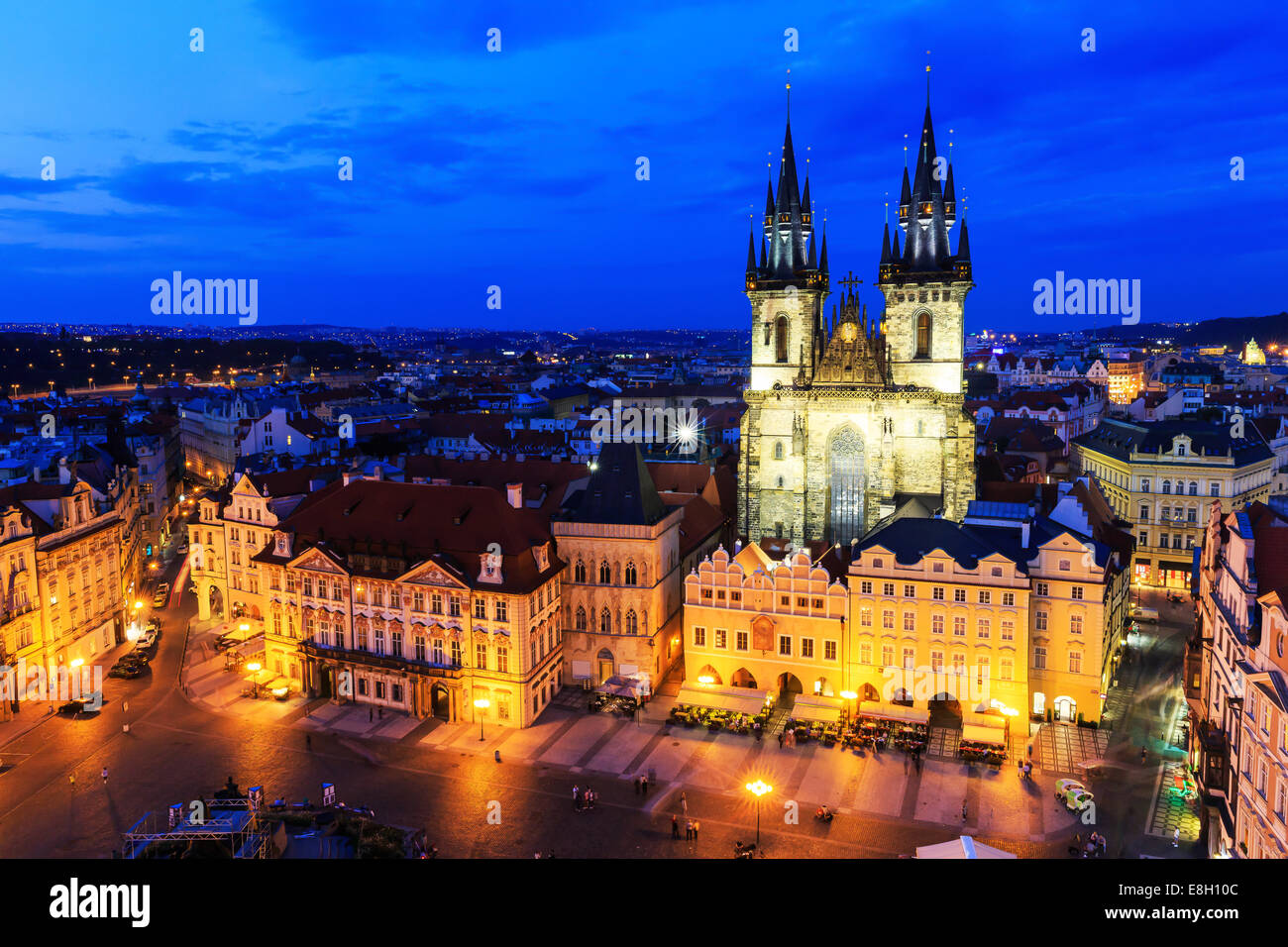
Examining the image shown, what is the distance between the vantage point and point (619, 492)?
196ft

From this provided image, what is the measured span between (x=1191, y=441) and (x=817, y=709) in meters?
53.0

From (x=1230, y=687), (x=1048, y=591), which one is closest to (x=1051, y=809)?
(x=1230, y=687)

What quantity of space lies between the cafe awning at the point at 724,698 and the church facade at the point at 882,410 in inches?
911

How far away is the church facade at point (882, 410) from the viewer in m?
76.0

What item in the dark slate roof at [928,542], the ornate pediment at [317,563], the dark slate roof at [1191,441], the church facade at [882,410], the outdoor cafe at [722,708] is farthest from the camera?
the dark slate roof at [1191,441]

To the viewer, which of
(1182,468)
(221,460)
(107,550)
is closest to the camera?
(107,550)

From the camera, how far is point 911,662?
55094 millimetres

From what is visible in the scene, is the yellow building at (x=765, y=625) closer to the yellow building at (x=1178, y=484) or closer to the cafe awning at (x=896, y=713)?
the cafe awning at (x=896, y=713)

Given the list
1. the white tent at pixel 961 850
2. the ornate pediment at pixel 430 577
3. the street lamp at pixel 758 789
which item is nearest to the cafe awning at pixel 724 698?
the street lamp at pixel 758 789

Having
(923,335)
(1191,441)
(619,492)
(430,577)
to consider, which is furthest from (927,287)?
(430,577)

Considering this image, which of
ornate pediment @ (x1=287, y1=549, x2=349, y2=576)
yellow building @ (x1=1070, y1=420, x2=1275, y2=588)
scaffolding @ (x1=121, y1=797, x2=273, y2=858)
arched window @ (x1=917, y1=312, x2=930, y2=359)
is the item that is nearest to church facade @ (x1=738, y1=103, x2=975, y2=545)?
arched window @ (x1=917, y1=312, x2=930, y2=359)

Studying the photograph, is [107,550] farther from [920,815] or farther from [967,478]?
[967,478]

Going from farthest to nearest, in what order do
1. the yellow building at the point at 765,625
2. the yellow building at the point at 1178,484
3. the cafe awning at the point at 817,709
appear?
the yellow building at the point at 1178,484 → the yellow building at the point at 765,625 → the cafe awning at the point at 817,709

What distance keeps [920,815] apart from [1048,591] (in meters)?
16.8
